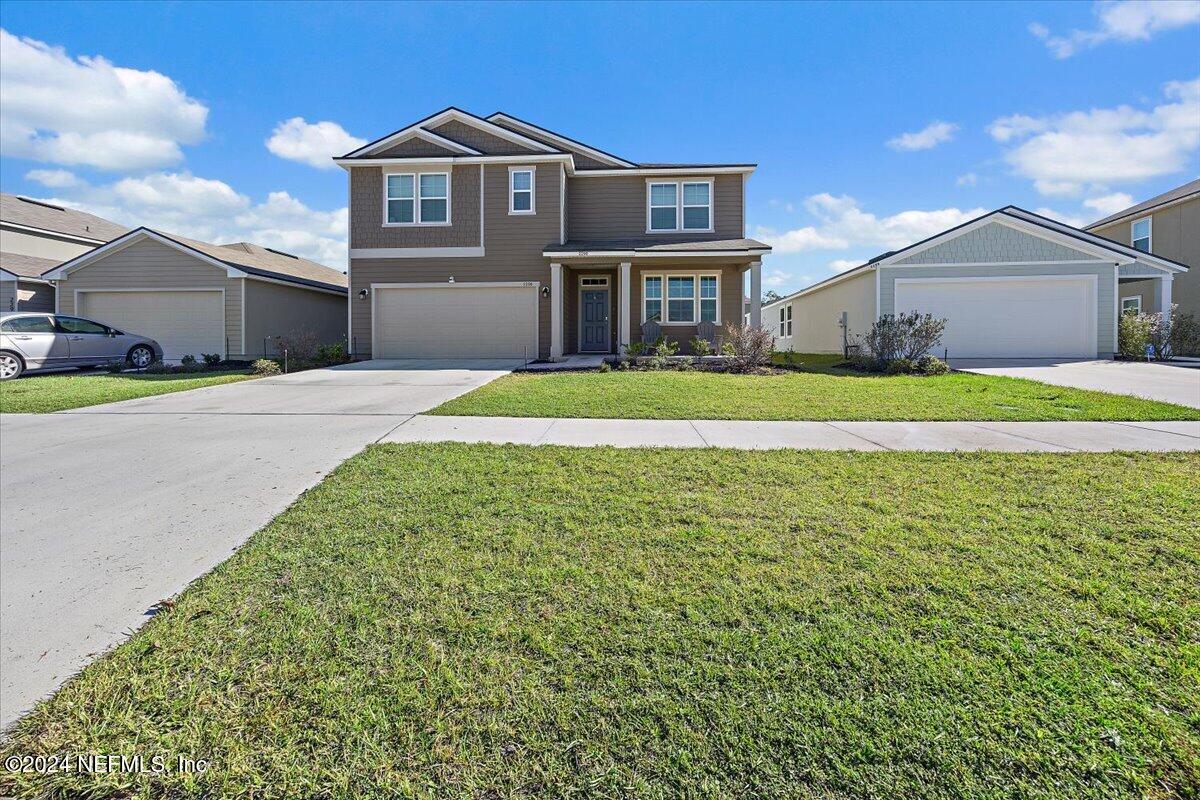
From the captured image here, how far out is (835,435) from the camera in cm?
661

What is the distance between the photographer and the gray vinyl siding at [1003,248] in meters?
16.0

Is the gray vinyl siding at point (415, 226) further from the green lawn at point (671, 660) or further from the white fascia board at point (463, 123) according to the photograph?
the green lawn at point (671, 660)

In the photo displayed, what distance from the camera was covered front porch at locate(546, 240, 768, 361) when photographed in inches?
617

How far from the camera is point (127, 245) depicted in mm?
16625

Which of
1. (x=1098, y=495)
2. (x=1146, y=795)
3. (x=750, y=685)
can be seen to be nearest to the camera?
(x=1146, y=795)

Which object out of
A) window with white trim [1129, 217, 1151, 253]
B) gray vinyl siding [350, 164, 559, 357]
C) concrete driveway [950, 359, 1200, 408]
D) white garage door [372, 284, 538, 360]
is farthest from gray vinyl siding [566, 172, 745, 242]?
window with white trim [1129, 217, 1151, 253]

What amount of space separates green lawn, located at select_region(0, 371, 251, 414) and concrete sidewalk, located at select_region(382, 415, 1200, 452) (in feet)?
19.8

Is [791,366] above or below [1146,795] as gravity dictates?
above

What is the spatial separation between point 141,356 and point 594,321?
12830mm

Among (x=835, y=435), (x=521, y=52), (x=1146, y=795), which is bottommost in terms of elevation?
(x=1146, y=795)

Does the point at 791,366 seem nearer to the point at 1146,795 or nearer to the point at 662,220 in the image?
the point at 662,220

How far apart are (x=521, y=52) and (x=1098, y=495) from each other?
15.0 meters

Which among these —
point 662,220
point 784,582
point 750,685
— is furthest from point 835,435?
point 662,220

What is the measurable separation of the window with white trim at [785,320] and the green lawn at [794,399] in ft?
58.1
